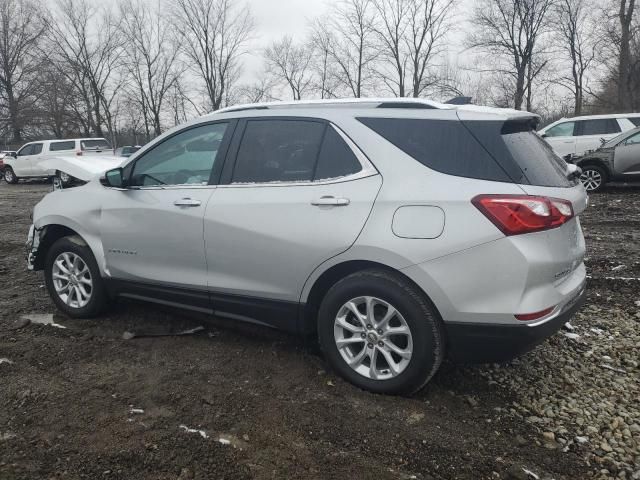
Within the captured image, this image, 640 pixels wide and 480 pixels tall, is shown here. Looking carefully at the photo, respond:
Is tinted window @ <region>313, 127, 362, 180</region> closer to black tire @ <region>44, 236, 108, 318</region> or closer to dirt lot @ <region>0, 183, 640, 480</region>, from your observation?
dirt lot @ <region>0, 183, 640, 480</region>

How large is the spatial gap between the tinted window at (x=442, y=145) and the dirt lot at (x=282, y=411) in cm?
135

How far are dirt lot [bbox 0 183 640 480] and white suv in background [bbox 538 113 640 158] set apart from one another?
1131 centimetres

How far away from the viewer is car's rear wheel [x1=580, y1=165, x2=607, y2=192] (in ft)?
37.7

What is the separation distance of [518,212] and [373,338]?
106cm

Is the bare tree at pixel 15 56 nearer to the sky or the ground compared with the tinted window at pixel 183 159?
nearer to the sky

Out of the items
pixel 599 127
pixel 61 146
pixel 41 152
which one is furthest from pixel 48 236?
pixel 41 152

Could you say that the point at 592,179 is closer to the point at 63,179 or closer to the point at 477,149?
the point at 477,149

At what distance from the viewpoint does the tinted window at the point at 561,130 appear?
14.2m

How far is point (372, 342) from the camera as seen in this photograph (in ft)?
9.62

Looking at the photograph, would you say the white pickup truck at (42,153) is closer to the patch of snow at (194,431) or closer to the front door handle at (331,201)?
the front door handle at (331,201)

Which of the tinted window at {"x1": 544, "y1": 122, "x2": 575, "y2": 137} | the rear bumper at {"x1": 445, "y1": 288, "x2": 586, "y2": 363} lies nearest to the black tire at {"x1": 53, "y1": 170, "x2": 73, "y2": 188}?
the rear bumper at {"x1": 445, "y1": 288, "x2": 586, "y2": 363}

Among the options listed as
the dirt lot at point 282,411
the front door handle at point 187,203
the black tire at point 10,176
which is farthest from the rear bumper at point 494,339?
the black tire at point 10,176

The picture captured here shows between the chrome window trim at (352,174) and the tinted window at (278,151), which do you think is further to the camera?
the tinted window at (278,151)

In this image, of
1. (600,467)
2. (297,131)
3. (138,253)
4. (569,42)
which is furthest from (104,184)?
(569,42)
